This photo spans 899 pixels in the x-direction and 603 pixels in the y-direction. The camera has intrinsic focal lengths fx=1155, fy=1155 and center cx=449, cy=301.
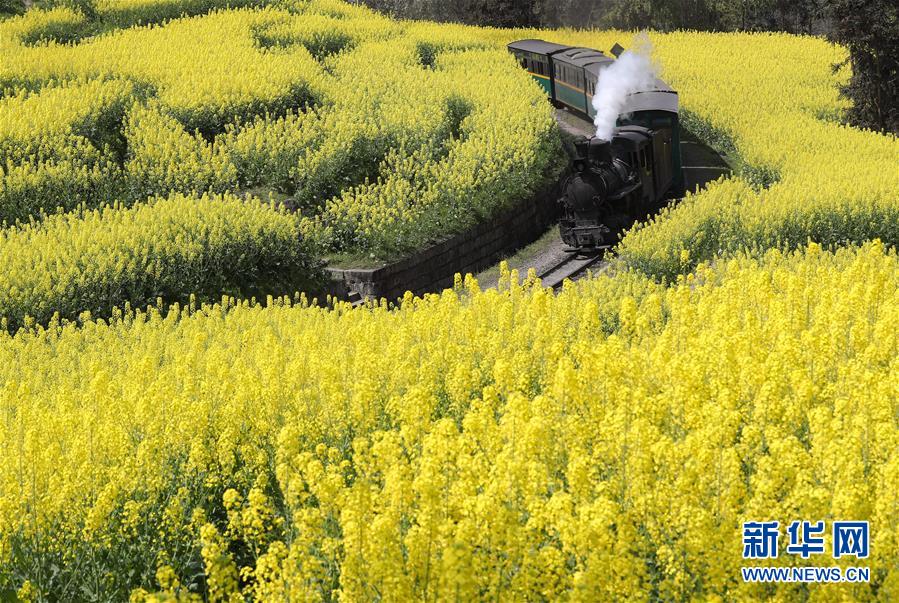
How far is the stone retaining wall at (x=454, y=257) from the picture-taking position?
86.6 ft

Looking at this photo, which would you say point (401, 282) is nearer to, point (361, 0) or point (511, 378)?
point (511, 378)

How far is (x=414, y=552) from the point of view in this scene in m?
7.55

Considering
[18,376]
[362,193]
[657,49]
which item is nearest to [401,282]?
[362,193]

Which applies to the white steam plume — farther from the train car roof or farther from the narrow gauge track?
the train car roof

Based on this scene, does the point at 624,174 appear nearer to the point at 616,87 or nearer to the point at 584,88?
the point at 616,87

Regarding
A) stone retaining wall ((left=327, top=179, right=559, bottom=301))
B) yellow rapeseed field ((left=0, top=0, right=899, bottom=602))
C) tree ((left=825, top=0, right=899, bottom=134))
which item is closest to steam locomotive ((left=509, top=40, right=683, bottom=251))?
stone retaining wall ((left=327, top=179, right=559, bottom=301))

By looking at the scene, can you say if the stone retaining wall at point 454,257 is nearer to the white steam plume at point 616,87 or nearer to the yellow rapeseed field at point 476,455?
the white steam plume at point 616,87

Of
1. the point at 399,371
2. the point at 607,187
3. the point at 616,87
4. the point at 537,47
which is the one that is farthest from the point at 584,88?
the point at 399,371

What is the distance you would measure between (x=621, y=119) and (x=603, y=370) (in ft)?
67.8

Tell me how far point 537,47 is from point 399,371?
3671cm

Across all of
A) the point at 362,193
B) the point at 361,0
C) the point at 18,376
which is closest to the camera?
the point at 18,376

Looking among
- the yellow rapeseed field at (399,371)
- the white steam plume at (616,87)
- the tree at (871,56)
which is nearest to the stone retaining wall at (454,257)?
the yellow rapeseed field at (399,371)

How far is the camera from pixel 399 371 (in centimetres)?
1210

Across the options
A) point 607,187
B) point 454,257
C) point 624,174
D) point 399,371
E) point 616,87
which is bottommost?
point 454,257
